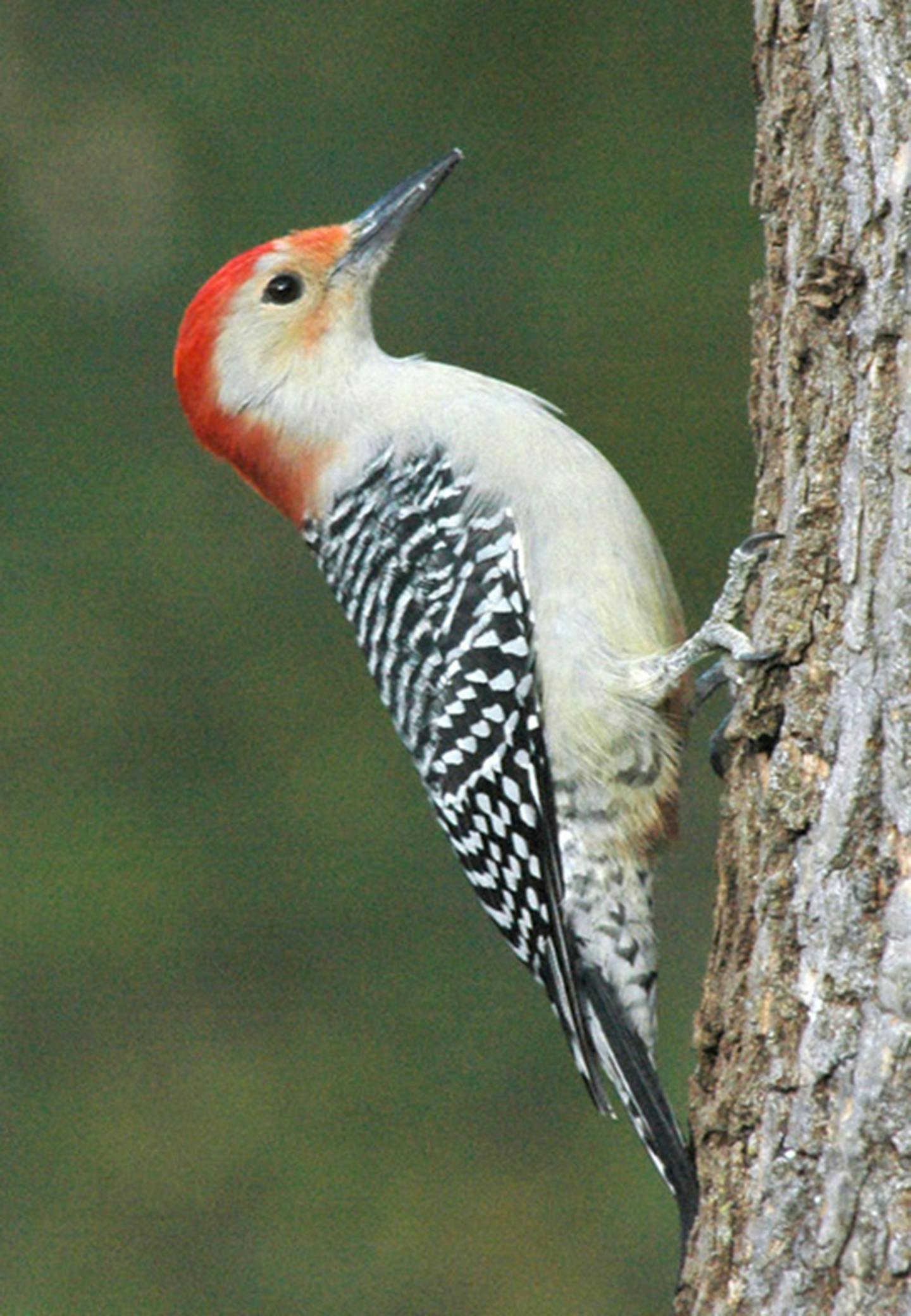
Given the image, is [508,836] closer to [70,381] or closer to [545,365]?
[545,365]

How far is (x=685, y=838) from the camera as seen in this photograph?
611 centimetres

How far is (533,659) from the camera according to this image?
11.0 feet

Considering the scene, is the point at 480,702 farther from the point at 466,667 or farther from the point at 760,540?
the point at 760,540

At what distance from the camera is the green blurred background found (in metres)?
6.05

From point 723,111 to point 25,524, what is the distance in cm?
285

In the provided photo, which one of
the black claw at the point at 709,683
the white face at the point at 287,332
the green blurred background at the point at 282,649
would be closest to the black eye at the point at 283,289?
the white face at the point at 287,332

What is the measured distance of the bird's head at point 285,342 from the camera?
3.83 meters

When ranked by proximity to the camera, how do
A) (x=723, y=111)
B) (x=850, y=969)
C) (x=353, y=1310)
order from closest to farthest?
(x=850, y=969) → (x=353, y=1310) → (x=723, y=111)

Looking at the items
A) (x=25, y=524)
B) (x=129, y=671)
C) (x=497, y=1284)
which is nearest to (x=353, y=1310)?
(x=497, y=1284)

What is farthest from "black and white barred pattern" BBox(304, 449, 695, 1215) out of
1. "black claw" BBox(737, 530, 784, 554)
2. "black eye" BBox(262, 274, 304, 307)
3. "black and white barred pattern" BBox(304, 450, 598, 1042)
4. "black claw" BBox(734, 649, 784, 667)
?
"black claw" BBox(734, 649, 784, 667)

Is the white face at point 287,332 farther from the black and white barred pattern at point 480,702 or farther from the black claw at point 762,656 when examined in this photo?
the black claw at point 762,656

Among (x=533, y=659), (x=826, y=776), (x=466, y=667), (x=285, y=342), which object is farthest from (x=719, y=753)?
(x=285, y=342)

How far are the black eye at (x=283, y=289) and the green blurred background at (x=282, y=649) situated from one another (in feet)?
7.57

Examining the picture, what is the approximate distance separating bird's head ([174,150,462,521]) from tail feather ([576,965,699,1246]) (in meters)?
1.21
